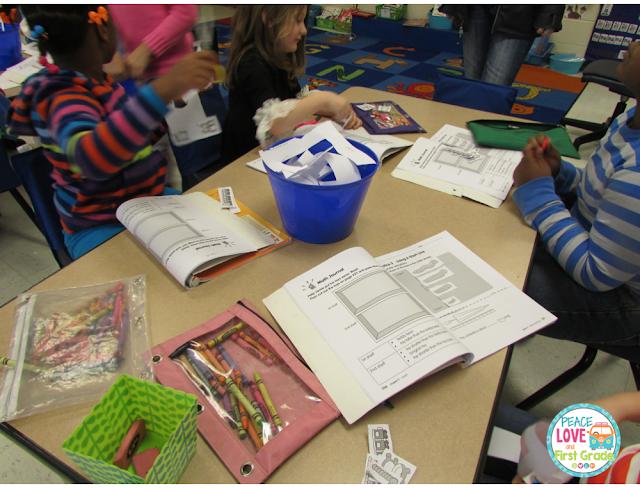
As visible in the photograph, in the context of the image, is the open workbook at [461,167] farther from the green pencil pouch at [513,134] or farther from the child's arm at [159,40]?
the child's arm at [159,40]

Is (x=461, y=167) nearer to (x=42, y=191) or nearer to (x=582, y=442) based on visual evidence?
(x=582, y=442)

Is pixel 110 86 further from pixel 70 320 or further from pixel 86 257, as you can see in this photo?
pixel 70 320

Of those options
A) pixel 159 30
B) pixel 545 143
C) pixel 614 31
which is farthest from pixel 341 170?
pixel 614 31

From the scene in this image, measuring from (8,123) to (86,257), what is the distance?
0.38m

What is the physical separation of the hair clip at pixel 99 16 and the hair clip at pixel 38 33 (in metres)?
0.09

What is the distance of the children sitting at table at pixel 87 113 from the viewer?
705 mm

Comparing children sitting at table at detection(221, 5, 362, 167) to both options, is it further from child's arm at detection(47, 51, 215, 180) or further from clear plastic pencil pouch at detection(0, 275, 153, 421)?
clear plastic pencil pouch at detection(0, 275, 153, 421)

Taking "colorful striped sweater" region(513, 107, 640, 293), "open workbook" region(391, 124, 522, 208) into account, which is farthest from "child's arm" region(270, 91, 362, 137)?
"colorful striped sweater" region(513, 107, 640, 293)

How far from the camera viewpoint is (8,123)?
31.3 inches

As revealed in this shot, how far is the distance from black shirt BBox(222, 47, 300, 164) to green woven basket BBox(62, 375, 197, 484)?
967mm

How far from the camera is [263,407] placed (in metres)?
0.48

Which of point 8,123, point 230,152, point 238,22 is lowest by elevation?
point 230,152

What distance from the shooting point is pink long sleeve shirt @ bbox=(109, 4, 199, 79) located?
1.14 metres

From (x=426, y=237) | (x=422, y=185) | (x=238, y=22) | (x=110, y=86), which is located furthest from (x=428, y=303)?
(x=238, y=22)
